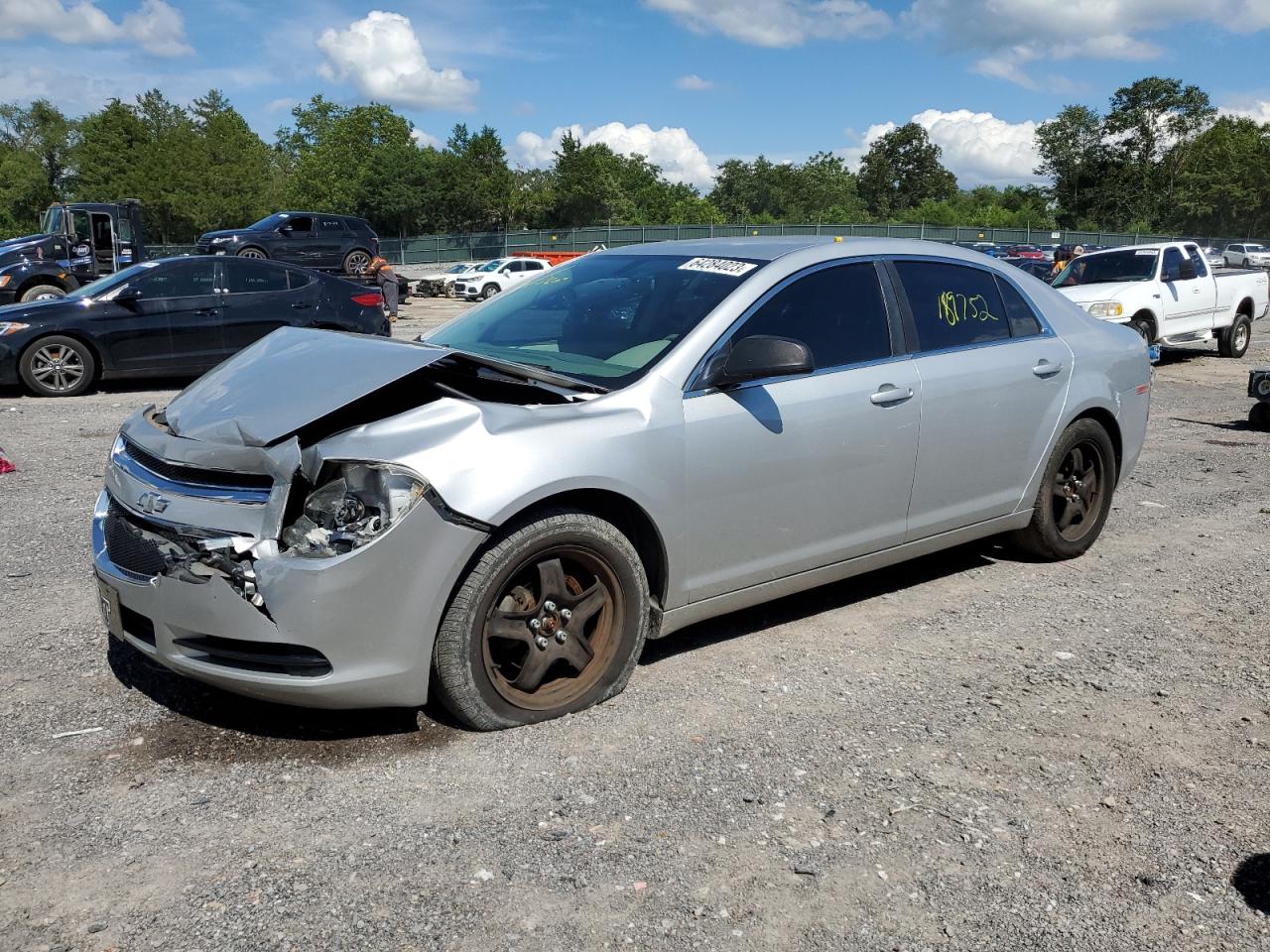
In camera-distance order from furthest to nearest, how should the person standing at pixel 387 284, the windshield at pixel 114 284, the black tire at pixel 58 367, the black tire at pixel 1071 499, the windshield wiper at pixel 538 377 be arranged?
the person standing at pixel 387 284
the windshield at pixel 114 284
the black tire at pixel 58 367
the black tire at pixel 1071 499
the windshield wiper at pixel 538 377

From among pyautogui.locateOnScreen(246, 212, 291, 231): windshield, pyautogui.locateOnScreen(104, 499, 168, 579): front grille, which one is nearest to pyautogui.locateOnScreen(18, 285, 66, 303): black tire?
pyautogui.locateOnScreen(246, 212, 291, 231): windshield

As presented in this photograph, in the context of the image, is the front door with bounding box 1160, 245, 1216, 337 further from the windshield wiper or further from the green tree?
the green tree

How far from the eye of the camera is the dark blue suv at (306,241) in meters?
29.0

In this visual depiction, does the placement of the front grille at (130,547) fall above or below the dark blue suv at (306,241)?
below

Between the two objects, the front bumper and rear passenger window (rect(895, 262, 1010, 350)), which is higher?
rear passenger window (rect(895, 262, 1010, 350))

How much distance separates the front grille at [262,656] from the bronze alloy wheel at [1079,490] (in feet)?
12.7

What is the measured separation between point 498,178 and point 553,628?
72.7 metres

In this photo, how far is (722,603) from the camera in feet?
14.1

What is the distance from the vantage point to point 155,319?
12250 millimetres

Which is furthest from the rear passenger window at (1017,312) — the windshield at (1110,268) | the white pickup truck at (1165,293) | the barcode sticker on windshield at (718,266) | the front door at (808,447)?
the windshield at (1110,268)

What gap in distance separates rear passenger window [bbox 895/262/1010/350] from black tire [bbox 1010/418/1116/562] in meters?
0.74

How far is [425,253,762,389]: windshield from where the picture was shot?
4.29 metres

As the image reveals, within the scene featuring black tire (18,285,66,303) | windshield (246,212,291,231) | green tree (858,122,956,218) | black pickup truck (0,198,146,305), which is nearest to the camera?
black tire (18,285,66,303)

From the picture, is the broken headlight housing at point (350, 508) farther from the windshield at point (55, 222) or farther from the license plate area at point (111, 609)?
the windshield at point (55, 222)
